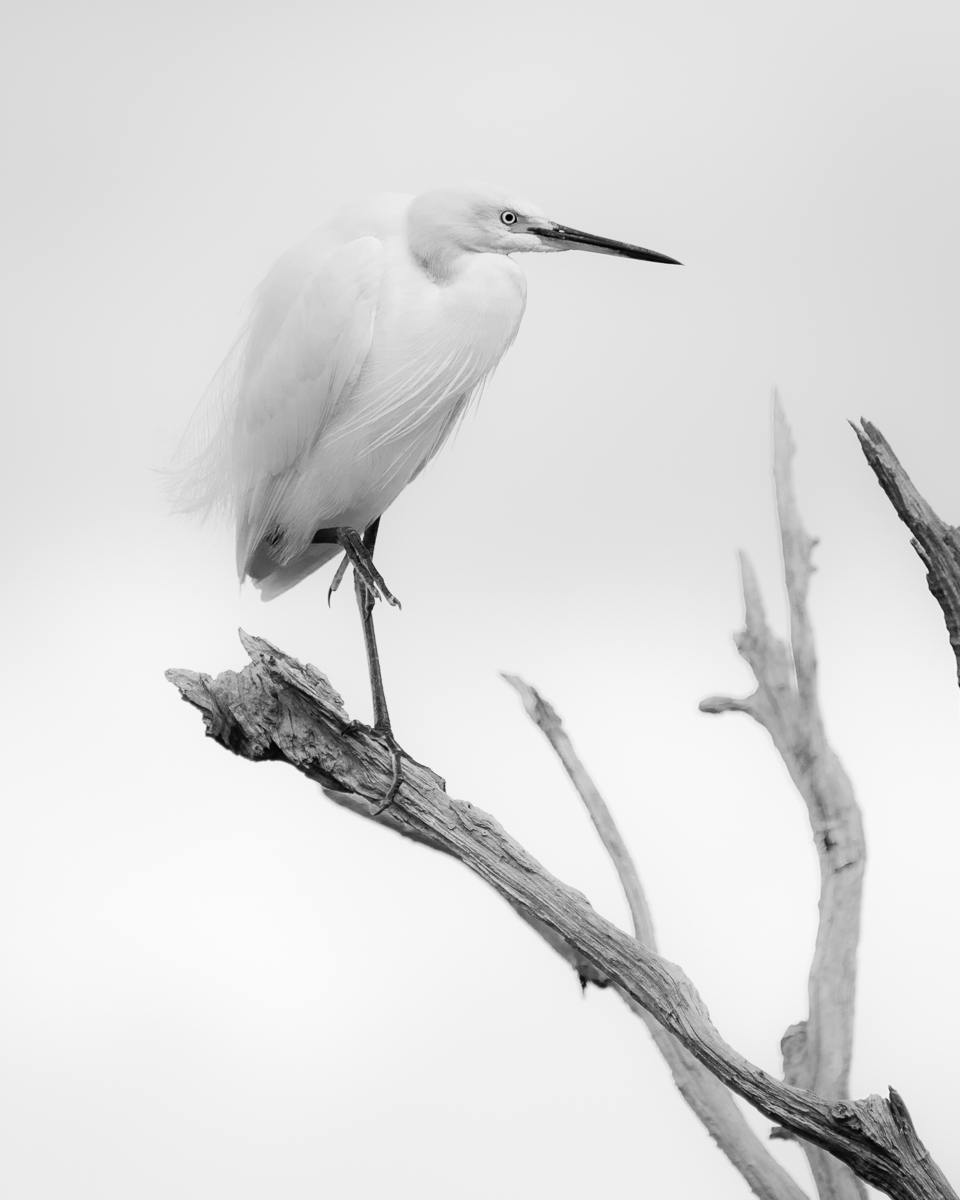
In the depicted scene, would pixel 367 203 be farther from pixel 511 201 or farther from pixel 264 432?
pixel 264 432

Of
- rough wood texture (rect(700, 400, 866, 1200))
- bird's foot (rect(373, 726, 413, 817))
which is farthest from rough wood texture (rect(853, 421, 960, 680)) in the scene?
bird's foot (rect(373, 726, 413, 817))

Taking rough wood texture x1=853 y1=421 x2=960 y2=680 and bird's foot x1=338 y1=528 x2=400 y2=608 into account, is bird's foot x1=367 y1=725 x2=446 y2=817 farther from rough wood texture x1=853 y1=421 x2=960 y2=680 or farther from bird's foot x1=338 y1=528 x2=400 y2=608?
rough wood texture x1=853 y1=421 x2=960 y2=680

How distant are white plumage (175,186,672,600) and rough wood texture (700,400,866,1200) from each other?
61 cm

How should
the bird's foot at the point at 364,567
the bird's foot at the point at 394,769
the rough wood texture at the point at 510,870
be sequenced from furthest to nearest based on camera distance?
the bird's foot at the point at 364,567 → the bird's foot at the point at 394,769 → the rough wood texture at the point at 510,870

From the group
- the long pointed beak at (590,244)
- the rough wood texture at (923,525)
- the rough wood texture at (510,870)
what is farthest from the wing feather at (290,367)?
the rough wood texture at (923,525)

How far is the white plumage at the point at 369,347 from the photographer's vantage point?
196cm

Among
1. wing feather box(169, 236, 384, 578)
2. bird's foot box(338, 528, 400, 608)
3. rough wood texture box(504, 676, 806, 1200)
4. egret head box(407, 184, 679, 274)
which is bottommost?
rough wood texture box(504, 676, 806, 1200)

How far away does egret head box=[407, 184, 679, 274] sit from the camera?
1930 mm

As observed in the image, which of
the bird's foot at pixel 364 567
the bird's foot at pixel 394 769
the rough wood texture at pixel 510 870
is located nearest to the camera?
the rough wood texture at pixel 510 870

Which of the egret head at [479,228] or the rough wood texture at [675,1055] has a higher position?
the egret head at [479,228]

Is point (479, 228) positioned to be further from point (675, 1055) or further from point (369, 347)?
point (675, 1055)

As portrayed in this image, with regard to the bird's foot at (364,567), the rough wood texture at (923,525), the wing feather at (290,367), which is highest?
the wing feather at (290,367)

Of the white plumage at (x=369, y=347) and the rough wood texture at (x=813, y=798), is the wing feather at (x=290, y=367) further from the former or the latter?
the rough wood texture at (x=813, y=798)

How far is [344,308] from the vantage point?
6.48 ft
